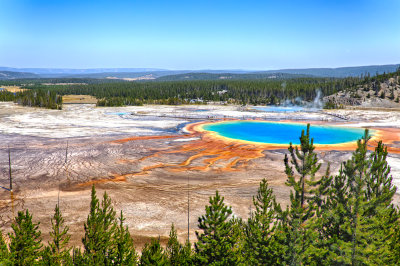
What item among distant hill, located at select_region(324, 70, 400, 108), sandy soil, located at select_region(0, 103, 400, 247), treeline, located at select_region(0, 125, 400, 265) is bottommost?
sandy soil, located at select_region(0, 103, 400, 247)

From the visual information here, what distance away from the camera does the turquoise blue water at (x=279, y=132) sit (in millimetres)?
56688

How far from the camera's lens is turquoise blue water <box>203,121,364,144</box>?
56688mm

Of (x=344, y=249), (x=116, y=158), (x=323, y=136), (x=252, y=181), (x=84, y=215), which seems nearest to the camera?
(x=344, y=249)

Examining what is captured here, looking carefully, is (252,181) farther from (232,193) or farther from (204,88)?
(204,88)

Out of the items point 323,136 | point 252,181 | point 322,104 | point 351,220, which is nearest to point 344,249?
point 351,220

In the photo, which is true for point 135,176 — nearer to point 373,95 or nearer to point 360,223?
point 360,223

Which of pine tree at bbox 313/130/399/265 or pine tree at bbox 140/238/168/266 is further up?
pine tree at bbox 313/130/399/265

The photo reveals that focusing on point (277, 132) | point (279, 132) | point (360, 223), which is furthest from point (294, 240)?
point (279, 132)

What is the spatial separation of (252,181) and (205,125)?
134 ft

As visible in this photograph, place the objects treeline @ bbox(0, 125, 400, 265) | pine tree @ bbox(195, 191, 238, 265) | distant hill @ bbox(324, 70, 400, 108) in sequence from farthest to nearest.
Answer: distant hill @ bbox(324, 70, 400, 108)
pine tree @ bbox(195, 191, 238, 265)
treeline @ bbox(0, 125, 400, 265)

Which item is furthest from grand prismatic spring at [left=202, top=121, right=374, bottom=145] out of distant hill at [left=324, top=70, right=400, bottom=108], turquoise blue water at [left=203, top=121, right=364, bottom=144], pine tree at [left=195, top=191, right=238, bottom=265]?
distant hill at [left=324, top=70, right=400, bottom=108]

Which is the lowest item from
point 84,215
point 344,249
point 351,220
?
point 84,215

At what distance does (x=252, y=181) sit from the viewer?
32438mm

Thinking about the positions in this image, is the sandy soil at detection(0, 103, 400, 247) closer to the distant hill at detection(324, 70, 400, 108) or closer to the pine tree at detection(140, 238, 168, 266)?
the pine tree at detection(140, 238, 168, 266)
